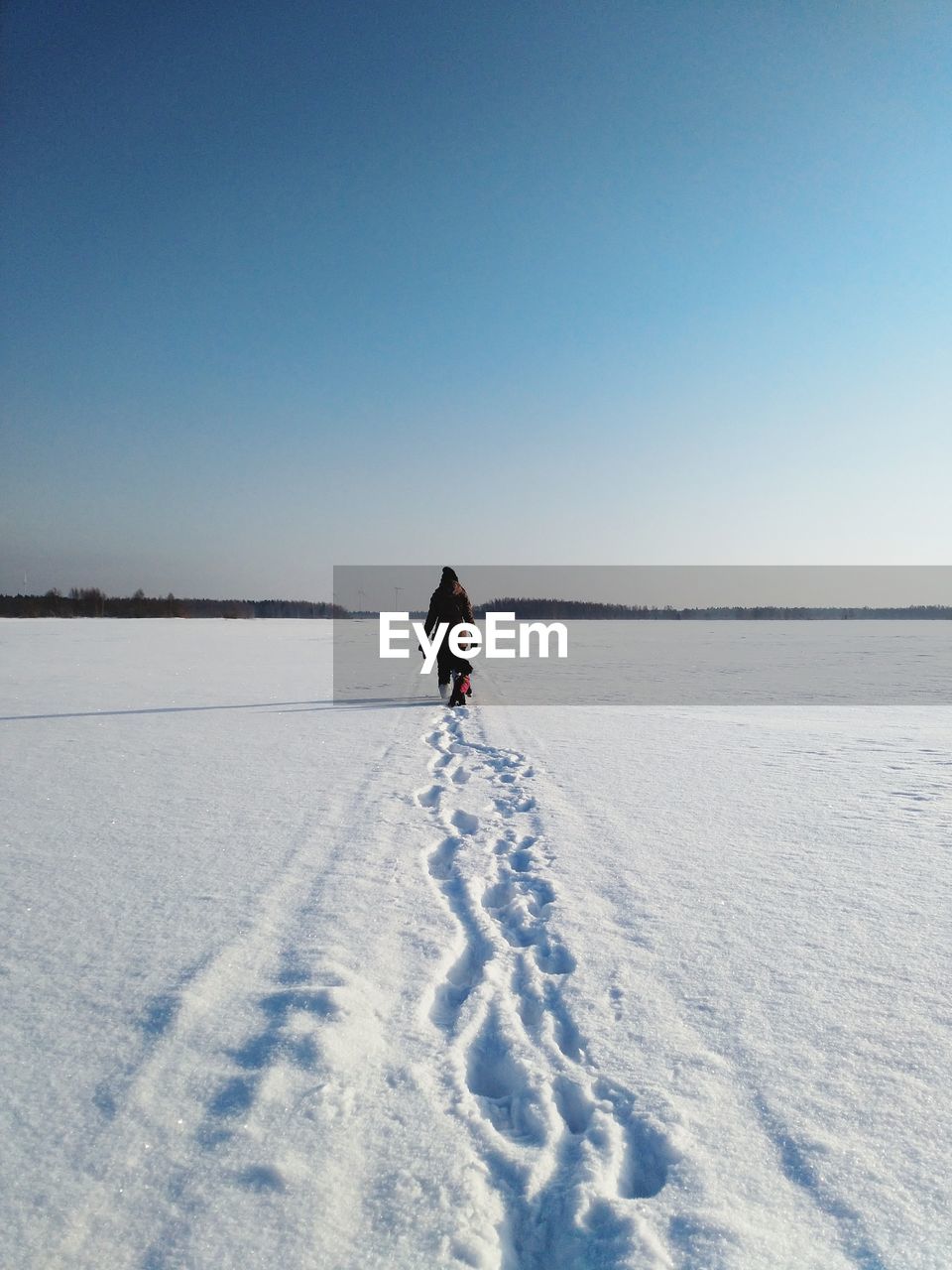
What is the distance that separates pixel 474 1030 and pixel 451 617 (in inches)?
317

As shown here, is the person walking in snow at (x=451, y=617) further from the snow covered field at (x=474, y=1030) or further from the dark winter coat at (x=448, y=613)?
the snow covered field at (x=474, y=1030)

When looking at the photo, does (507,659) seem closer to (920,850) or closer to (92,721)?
(92,721)

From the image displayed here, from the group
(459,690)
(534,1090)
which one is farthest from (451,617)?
(534,1090)

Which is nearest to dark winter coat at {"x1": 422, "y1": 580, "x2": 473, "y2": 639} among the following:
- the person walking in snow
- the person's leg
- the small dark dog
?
the person walking in snow

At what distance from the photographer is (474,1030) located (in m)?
2.26

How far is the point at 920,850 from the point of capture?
3854mm

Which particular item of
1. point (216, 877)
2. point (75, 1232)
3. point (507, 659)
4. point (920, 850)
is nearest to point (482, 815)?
point (216, 877)

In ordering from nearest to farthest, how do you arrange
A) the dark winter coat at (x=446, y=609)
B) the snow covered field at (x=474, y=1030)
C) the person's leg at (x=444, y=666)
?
the snow covered field at (x=474, y=1030) → the dark winter coat at (x=446, y=609) → the person's leg at (x=444, y=666)

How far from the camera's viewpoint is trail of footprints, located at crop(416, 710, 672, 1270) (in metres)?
1.57

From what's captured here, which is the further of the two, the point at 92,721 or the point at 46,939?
the point at 92,721

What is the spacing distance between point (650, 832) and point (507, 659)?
18.0 metres

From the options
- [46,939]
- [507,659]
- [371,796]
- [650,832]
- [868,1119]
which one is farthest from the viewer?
[507,659]

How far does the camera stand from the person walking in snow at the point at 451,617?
10.2 meters

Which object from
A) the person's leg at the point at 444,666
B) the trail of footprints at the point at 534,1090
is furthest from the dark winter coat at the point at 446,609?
the trail of footprints at the point at 534,1090
